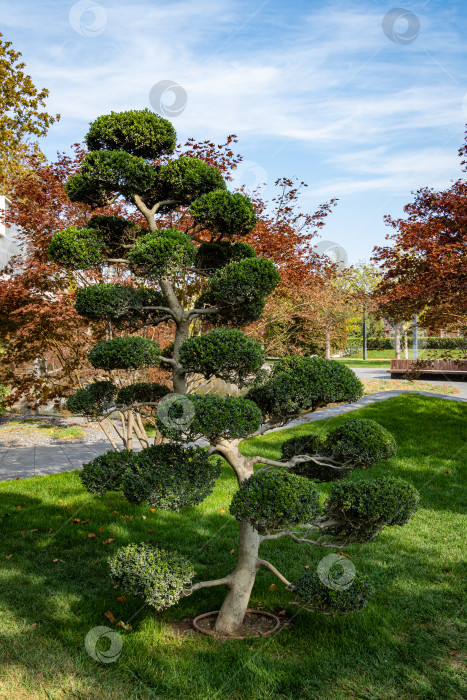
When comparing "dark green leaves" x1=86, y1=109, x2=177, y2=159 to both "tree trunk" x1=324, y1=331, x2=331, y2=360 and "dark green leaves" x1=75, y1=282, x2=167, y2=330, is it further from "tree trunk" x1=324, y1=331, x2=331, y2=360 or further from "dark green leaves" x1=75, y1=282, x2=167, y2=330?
"tree trunk" x1=324, y1=331, x2=331, y2=360

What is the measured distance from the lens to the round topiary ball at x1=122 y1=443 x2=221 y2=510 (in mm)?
3557

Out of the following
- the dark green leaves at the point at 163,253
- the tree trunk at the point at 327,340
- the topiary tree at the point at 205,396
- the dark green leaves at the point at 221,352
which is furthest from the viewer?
the tree trunk at the point at 327,340

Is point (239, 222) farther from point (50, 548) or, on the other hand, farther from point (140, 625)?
point (50, 548)

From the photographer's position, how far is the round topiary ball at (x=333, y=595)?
3725 mm

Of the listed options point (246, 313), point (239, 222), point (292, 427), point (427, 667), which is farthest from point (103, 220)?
point (292, 427)

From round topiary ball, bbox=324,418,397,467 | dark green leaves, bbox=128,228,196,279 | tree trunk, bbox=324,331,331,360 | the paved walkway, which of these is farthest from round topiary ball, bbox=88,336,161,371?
tree trunk, bbox=324,331,331,360

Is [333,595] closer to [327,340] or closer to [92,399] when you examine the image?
[92,399]

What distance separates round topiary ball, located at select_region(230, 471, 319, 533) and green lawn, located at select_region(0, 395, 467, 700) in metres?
1.01

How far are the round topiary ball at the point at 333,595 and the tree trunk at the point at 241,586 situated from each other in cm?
37

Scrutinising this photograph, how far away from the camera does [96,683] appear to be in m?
3.31

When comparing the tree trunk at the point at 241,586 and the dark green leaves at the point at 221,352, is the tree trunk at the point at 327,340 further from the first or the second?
the dark green leaves at the point at 221,352

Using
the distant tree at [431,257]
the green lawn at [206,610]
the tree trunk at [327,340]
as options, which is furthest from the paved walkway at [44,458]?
the tree trunk at [327,340]

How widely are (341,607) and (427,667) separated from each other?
658mm

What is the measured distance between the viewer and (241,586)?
13.0ft
